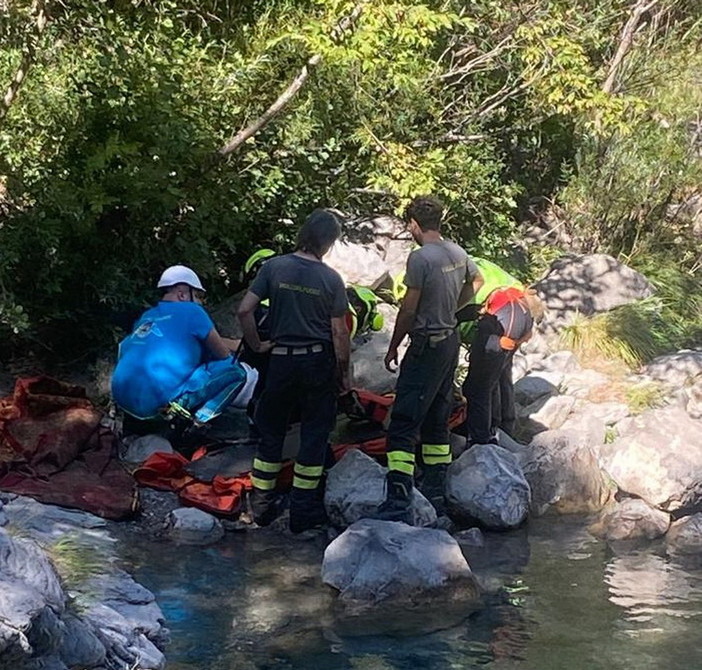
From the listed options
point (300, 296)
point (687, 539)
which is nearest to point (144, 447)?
point (300, 296)

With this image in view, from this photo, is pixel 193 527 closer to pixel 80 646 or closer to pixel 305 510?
pixel 305 510

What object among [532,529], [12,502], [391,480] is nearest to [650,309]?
[532,529]

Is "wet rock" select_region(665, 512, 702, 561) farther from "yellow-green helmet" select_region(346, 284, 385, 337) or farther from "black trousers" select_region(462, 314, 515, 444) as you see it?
"yellow-green helmet" select_region(346, 284, 385, 337)

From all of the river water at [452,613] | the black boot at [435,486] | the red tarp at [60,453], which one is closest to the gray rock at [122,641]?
the river water at [452,613]

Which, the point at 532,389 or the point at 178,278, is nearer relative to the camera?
the point at 178,278

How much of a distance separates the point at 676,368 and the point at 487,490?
3.27 meters

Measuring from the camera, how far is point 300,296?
19.9ft

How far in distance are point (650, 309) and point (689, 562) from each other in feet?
14.0

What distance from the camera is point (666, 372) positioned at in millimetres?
9125

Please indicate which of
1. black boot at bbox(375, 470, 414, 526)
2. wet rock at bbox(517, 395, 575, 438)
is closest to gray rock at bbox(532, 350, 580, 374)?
wet rock at bbox(517, 395, 575, 438)

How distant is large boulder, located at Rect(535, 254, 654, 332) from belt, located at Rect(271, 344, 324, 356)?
172 inches

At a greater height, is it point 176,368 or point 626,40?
point 626,40

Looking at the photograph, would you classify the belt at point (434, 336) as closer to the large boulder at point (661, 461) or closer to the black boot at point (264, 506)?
the black boot at point (264, 506)

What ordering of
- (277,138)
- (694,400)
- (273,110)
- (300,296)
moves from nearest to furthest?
(300,296), (273,110), (694,400), (277,138)
